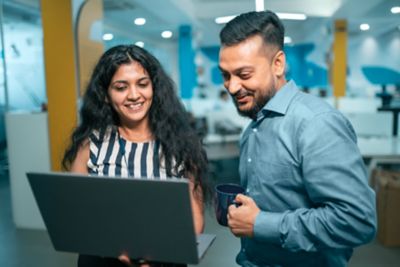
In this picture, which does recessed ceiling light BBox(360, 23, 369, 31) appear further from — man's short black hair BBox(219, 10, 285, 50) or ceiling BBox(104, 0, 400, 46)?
man's short black hair BBox(219, 10, 285, 50)

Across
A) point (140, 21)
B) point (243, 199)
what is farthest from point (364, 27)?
point (243, 199)

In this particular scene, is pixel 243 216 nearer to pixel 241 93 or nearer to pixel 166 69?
pixel 241 93

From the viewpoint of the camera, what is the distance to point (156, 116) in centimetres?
154

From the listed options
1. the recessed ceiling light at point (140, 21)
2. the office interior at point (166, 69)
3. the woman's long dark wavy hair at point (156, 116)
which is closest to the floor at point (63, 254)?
the office interior at point (166, 69)

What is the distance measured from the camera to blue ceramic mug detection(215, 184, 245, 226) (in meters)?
1.10

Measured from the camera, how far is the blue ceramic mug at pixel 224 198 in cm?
110

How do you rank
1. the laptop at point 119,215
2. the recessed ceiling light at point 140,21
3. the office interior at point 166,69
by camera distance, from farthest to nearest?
the recessed ceiling light at point 140,21 < the office interior at point 166,69 < the laptop at point 119,215

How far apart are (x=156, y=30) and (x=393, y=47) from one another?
7.97 metres

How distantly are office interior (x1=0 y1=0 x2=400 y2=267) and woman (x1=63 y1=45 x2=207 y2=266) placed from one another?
19 centimetres

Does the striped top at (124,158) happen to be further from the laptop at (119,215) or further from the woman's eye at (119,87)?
the laptop at (119,215)

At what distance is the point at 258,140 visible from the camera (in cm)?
112

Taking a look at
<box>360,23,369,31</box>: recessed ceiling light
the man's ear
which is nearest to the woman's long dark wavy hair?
the man's ear

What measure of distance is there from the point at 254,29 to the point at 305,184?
47 cm

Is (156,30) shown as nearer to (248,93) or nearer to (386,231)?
(386,231)
